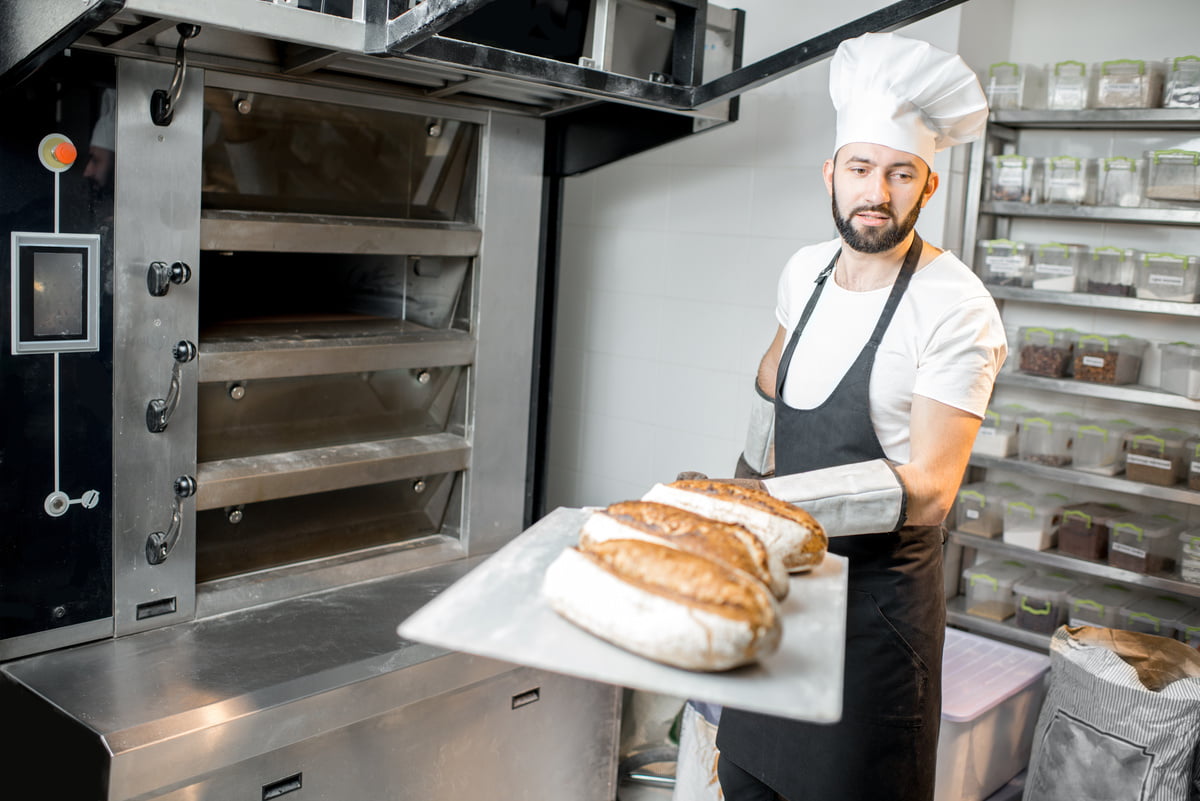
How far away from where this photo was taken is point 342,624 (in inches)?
88.0

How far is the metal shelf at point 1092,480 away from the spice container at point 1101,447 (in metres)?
0.05

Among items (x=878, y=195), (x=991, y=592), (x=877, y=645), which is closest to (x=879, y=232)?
(x=878, y=195)

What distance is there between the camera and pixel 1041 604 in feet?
10.5

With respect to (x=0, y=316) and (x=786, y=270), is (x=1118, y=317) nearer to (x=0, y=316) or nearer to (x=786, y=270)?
(x=786, y=270)

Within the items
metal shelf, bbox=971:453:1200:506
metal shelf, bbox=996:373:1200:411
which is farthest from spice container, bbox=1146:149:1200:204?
metal shelf, bbox=971:453:1200:506

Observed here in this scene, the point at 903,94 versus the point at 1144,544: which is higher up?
the point at 903,94

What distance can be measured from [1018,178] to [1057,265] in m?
0.28

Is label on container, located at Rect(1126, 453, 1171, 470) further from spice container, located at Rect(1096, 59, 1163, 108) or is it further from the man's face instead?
the man's face

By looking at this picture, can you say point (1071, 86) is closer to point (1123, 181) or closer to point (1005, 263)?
point (1123, 181)

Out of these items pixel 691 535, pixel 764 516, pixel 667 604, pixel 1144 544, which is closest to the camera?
pixel 667 604

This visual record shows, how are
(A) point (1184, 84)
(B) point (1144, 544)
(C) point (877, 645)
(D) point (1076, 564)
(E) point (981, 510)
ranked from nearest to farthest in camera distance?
(C) point (877, 645), (A) point (1184, 84), (B) point (1144, 544), (D) point (1076, 564), (E) point (981, 510)

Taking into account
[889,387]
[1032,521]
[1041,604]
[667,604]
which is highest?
[889,387]

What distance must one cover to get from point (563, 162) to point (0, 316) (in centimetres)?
136

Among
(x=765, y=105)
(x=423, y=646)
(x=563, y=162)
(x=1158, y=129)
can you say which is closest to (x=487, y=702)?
(x=423, y=646)
